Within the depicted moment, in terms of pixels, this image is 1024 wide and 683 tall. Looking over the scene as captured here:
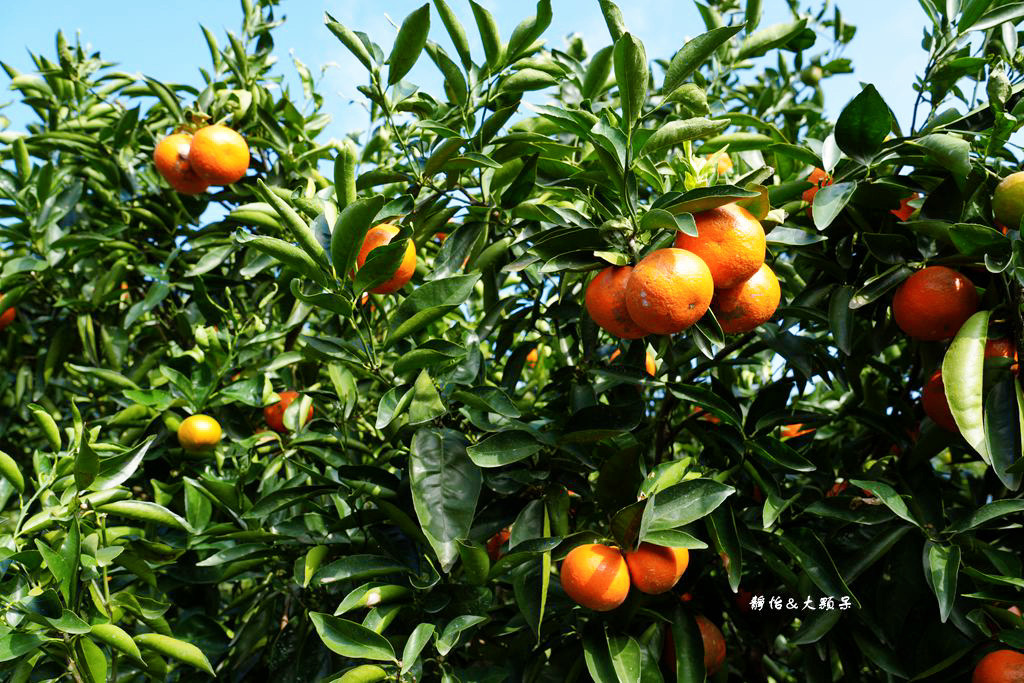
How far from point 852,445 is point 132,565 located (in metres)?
1.58

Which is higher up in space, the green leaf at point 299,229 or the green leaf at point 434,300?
the green leaf at point 299,229

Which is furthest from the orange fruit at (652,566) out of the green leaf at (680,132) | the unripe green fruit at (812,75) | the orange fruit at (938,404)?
the unripe green fruit at (812,75)

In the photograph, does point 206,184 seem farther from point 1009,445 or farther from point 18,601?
point 1009,445

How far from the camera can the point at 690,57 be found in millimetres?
1359

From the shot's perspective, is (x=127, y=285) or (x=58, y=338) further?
(x=127, y=285)

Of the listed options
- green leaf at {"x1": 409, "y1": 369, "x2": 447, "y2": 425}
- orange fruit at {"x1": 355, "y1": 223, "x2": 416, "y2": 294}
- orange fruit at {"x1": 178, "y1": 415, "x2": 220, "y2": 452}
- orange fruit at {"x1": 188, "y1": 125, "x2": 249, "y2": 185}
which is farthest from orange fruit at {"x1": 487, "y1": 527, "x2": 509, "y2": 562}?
orange fruit at {"x1": 188, "y1": 125, "x2": 249, "y2": 185}

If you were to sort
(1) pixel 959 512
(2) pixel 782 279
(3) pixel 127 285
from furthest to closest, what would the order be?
(3) pixel 127 285, (2) pixel 782 279, (1) pixel 959 512

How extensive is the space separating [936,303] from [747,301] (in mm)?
351

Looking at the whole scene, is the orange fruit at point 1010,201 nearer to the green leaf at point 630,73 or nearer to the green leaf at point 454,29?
the green leaf at point 630,73

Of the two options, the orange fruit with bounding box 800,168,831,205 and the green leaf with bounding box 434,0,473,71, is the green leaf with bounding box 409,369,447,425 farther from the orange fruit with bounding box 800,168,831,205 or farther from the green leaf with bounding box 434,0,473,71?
the orange fruit with bounding box 800,168,831,205

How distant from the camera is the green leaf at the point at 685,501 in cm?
131

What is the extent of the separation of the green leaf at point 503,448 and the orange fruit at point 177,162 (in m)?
1.31

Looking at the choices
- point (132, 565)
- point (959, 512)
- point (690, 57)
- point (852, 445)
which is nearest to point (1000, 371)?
point (959, 512)

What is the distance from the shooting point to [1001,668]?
133cm
